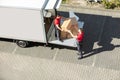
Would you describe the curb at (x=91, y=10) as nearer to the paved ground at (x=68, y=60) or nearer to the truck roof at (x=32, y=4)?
the paved ground at (x=68, y=60)

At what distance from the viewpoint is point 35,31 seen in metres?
14.2

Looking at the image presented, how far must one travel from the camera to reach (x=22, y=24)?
46.4ft

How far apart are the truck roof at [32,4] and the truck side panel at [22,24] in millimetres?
179

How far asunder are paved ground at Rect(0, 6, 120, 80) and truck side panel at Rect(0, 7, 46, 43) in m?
0.79

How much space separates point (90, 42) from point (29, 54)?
306 centimetres

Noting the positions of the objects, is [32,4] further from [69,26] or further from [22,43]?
[22,43]

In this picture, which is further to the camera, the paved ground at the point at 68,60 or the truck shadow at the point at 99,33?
the truck shadow at the point at 99,33

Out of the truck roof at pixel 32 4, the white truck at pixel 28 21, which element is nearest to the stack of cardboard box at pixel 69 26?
the white truck at pixel 28 21

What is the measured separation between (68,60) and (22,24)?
271 centimetres

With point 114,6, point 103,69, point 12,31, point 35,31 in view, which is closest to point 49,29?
point 35,31

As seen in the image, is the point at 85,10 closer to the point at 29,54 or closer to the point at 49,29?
the point at 49,29

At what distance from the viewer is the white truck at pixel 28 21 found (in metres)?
13.6

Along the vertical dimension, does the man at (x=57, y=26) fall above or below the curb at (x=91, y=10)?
above

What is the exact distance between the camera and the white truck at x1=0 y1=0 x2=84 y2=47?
1362cm
